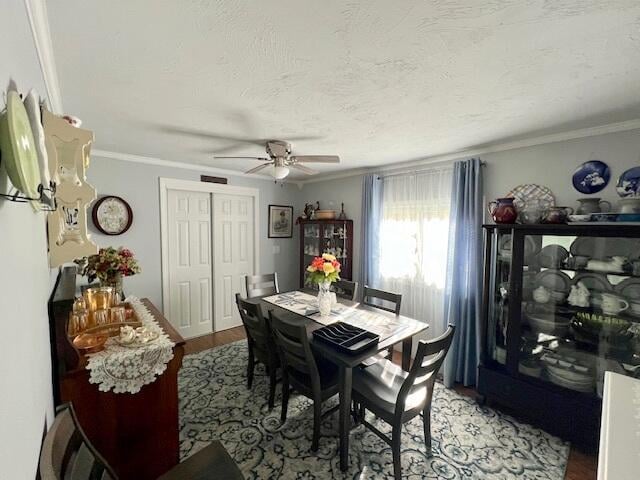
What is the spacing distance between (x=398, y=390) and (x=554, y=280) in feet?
5.12

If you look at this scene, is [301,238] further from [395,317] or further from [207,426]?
[207,426]

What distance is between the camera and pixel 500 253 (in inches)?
91.0

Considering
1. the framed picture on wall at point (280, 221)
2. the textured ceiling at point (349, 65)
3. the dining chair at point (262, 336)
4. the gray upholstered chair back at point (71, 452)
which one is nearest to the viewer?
the gray upholstered chair back at point (71, 452)

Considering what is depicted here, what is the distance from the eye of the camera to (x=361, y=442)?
188 cm

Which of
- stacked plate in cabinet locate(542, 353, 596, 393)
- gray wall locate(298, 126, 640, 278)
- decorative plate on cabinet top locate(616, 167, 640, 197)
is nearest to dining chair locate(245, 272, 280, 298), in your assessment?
gray wall locate(298, 126, 640, 278)

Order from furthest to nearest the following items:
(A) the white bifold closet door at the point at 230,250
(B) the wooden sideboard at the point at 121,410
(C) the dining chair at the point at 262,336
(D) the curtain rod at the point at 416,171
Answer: (A) the white bifold closet door at the point at 230,250 < (D) the curtain rod at the point at 416,171 < (C) the dining chair at the point at 262,336 < (B) the wooden sideboard at the point at 121,410

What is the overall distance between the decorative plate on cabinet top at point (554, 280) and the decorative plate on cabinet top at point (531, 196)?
0.54 metres

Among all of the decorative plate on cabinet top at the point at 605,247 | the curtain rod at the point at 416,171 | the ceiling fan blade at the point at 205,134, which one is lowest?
the decorative plate on cabinet top at the point at 605,247

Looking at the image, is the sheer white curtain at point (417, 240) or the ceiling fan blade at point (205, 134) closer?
the ceiling fan blade at point (205, 134)

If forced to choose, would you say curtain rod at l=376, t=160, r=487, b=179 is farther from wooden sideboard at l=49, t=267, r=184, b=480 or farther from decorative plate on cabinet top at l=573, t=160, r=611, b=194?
wooden sideboard at l=49, t=267, r=184, b=480

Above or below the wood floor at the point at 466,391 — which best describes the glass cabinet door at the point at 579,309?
above

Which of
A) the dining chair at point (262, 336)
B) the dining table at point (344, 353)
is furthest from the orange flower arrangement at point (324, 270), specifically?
the dining chair at point (262, 336)

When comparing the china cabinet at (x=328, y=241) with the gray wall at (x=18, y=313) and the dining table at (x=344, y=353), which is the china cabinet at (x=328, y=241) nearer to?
the dining table at (x=344, y=353)

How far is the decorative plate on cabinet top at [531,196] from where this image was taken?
7.06 ft
